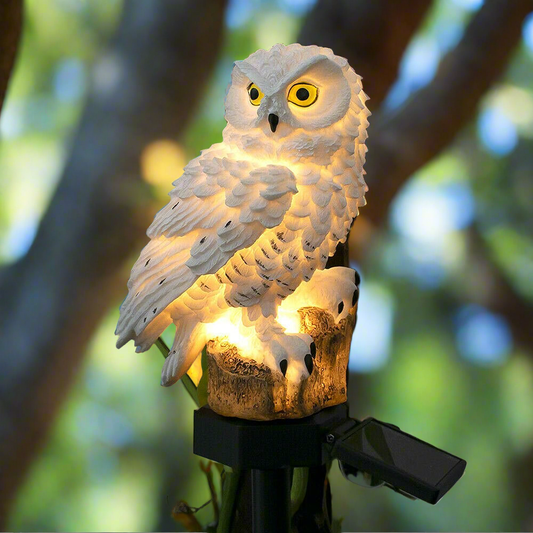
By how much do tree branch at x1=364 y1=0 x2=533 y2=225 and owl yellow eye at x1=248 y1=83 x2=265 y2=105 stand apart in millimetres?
738

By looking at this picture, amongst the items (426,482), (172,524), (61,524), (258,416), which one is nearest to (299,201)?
(258,416)

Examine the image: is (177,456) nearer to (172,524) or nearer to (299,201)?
(172,524)

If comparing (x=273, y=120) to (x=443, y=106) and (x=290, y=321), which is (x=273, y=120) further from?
(x=443, y=106)

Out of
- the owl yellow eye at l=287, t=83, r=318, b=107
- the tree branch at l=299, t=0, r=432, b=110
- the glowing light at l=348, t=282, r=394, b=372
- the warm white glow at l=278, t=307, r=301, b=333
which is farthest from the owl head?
the glowing light at l=348, t=282, r=394, b=372

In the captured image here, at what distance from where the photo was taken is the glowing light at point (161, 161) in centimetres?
160

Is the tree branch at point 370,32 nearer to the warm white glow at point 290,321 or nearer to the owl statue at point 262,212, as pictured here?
the owl statue at point 262,212

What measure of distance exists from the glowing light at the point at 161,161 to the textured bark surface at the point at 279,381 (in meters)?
0.76

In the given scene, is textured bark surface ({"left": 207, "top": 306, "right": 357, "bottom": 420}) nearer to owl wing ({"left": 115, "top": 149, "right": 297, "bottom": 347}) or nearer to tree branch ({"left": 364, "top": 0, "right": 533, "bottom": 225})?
owl wing ({"left": 115, "top": 149, "right": 297, "bottom": 347})

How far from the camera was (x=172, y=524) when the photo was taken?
66.2 inches

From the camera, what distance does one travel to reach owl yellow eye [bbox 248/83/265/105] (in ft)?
3.06

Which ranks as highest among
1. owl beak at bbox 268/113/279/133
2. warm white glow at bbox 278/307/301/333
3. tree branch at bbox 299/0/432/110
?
tree branch at bbox 299/0/432/110

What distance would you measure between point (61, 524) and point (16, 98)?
50.2 inches

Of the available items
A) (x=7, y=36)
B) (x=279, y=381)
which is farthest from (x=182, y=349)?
(x=7, y=36)

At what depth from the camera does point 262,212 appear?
87 centimetres
